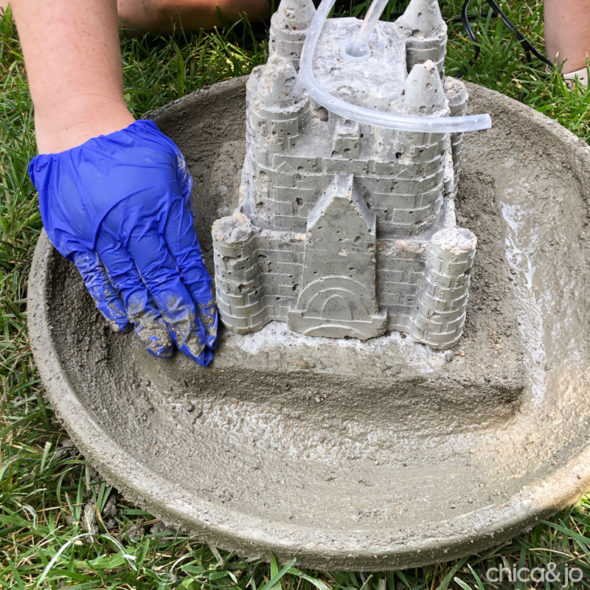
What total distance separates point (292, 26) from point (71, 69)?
633mm

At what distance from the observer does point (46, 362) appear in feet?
4.35

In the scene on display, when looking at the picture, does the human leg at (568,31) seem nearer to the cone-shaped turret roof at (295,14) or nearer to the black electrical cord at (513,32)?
the black electrical cord at (513,32)

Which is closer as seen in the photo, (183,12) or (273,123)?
(273,123)

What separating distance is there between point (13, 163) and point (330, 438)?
1.18 m

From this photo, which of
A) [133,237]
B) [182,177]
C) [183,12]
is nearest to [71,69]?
[182,177]

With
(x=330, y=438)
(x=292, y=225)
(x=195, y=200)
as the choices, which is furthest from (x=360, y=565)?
(x=195, y=200)

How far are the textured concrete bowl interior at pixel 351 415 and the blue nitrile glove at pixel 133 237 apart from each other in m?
0.08

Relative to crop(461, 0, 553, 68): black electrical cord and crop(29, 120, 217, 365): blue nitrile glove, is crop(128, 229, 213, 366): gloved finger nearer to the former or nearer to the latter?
crop(29, 120, 217, 365): blue nitrile glove

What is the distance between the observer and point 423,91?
1104 mm

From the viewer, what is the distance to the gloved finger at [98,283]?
1.41 metres

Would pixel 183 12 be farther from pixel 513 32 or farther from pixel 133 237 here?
pixel 133 237

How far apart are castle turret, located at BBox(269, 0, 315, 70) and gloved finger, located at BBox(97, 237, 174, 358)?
20.1 inches

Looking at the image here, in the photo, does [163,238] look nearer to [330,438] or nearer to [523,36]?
[330,438]

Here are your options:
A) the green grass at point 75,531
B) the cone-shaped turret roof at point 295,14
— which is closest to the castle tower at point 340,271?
the cone-shaped turret roof at point 295,14
